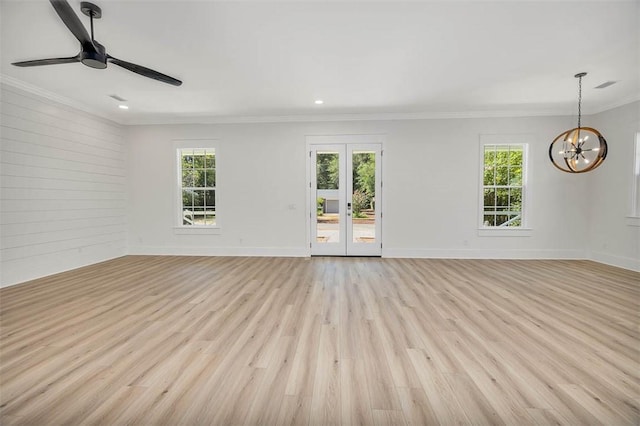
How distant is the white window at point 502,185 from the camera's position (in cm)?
569

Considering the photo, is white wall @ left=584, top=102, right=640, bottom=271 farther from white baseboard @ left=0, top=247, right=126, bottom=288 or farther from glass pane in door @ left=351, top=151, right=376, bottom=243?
white baseboard @ left=0, top=247, right=126, bottom=288

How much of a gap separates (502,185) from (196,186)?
6557mm

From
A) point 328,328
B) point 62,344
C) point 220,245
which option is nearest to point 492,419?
point 328,328

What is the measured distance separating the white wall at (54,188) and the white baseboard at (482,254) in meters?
5.78

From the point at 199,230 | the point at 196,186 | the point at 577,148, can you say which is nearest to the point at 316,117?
the point at 196,186

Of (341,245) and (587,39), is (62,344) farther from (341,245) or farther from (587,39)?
(587,39)

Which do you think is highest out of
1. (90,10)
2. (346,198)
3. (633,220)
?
(90,10)

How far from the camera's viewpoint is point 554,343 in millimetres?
2309

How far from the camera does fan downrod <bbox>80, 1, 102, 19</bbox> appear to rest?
2.40 m

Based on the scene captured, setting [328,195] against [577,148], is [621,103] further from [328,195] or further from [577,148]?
[328,195]

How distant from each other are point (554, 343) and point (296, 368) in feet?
7.08

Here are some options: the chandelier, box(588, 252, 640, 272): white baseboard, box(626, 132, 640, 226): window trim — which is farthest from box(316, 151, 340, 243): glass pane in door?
box(626, 132, 640, 226): window trim

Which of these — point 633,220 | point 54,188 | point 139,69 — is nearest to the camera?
point 139,69

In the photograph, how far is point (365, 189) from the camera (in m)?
5.86
